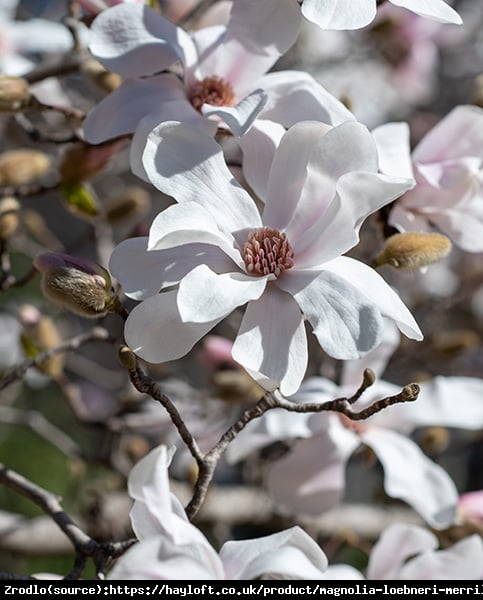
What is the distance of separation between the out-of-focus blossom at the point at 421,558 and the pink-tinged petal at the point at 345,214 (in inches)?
11.8

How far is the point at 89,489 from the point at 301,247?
73 cm

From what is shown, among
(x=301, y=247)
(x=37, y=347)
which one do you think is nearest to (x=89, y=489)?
(x=37, y=347)

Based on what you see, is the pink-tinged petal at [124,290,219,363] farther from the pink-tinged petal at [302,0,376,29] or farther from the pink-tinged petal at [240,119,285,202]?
the pink-tinged petal at [302,0,376,29]

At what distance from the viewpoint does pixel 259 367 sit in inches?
27.1

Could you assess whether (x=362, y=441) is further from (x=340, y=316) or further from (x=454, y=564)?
(x=340, y=316)

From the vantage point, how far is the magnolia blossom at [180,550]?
1.91 ft

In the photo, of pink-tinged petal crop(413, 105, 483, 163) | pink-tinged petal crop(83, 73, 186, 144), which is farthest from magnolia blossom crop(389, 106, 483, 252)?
pink-tinged petal crop(83, 73, 186, 144)

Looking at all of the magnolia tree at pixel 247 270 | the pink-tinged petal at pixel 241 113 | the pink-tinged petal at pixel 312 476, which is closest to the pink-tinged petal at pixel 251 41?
the magnolia tree at pixel 247 270

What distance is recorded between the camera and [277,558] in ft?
2.00

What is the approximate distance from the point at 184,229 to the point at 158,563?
243mm

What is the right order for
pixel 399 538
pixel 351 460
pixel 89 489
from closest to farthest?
pixel 399 538 < pixel 89 489 < pixel 351 460

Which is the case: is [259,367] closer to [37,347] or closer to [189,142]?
[189,142]

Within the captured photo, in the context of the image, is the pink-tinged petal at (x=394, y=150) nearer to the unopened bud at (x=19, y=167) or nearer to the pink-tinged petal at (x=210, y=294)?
the pink-tinged petal at (x=210, y=294)
